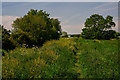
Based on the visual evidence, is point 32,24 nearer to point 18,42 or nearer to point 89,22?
point 18,42

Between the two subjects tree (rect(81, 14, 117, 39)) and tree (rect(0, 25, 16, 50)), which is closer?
tree (rect(0, 25, 16, 50))

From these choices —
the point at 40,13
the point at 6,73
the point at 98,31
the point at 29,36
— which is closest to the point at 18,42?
the point at 29,36

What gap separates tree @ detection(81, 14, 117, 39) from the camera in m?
48.8

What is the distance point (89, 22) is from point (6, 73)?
1876 inches

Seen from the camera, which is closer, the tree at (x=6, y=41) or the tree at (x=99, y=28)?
the tree at (x=6, y=41)

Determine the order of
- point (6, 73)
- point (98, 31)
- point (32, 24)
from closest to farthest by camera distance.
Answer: point (6, 73) → point (32, 24) → point (98, 31)

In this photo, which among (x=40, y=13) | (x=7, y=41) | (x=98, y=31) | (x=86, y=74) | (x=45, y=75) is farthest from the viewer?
(x=98, y=31)

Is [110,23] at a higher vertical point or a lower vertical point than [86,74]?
higher

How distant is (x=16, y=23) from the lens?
813 inches

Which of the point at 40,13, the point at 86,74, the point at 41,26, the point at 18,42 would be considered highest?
the point at 40,13

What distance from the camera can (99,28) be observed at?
49.2m

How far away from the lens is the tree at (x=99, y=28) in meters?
48.8

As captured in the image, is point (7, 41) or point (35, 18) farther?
point (35, 18)

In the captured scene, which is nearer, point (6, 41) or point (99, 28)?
point (6, 41)
